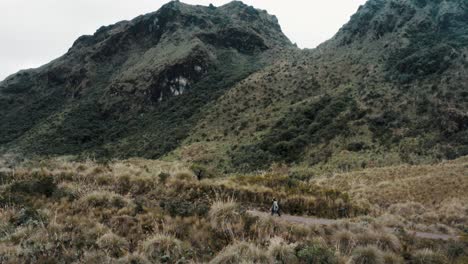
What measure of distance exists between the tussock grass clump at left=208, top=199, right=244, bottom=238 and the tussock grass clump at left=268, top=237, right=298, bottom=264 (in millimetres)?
1385

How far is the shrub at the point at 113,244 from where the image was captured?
862 cm

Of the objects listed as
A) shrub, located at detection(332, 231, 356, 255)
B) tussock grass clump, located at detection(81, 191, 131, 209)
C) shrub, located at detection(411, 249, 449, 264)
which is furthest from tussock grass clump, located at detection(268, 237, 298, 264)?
tussock grass clump, located at detection(81, 191, 131, 209)

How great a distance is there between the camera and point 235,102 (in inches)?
3039

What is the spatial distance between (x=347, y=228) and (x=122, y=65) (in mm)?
112839

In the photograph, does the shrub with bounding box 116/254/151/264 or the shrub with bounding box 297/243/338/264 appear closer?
the shrub with bounding box 116/254/151/264

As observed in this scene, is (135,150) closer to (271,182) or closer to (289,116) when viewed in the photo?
(289,116)

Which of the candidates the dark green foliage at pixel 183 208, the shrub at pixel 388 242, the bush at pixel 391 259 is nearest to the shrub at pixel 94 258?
the dark green foliage at pixel 183 208

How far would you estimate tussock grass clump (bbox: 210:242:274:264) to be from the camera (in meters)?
8.16

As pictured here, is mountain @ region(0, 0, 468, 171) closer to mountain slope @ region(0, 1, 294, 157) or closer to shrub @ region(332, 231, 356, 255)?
mountain slope @ region(0, 1, 294, 157)

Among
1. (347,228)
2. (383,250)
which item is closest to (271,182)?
(347,228)

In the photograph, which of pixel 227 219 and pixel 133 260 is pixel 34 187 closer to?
pixel 133 260

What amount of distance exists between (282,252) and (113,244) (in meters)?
3.79

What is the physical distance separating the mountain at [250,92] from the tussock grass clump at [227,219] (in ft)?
113

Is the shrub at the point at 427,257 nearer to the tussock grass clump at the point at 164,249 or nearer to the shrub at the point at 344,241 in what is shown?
the shrub at the point at 344,241
